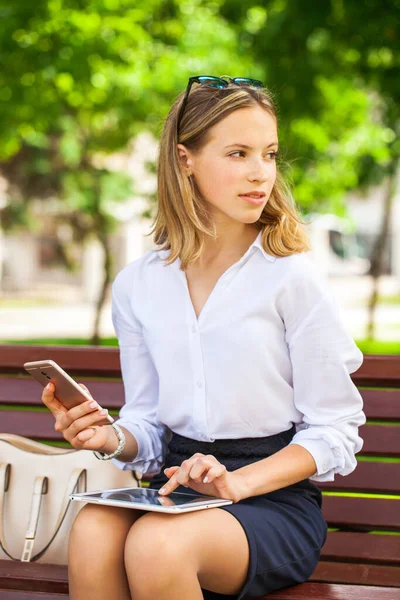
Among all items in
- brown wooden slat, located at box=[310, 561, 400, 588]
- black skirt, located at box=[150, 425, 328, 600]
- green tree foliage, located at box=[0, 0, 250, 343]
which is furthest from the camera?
green tree foliage, located at box=[0, 0, 250, 343]

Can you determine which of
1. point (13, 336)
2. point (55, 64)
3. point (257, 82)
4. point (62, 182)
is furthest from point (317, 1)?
point (62, 182)

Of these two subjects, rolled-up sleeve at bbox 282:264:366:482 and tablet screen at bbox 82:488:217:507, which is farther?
rolled-up sleeve at bbox 282:264:366:482

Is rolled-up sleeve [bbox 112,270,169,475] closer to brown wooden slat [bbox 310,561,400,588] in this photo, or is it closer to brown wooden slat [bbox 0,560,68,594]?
brown wooden slat [bbox 0,560,68,594]

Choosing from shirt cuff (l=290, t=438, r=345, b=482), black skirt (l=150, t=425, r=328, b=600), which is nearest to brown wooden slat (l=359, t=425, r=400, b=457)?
black skirt (l=150, t=425, r=328, b=600)

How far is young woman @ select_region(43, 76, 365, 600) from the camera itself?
237 centimetres

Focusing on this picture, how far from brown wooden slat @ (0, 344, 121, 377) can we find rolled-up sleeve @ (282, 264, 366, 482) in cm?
115

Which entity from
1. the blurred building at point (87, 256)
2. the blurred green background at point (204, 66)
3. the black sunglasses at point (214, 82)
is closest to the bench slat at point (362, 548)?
the black sunglasses at point (214, 82)

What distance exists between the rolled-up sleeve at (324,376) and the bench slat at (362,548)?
696mm

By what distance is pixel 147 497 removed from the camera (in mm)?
2467

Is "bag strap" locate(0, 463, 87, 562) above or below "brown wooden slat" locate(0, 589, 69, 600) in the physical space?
above

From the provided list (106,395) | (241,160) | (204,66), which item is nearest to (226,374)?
(241,160)

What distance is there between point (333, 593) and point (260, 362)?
0.64 meters

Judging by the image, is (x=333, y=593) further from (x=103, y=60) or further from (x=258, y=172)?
(x=103, y=60)

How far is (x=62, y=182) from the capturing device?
2805 cm
